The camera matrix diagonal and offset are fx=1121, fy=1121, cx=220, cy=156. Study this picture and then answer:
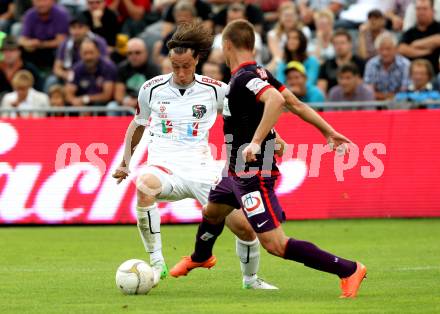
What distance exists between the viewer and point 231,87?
371 inches

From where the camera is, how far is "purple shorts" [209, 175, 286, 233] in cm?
927

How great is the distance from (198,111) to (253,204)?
7.04 ft

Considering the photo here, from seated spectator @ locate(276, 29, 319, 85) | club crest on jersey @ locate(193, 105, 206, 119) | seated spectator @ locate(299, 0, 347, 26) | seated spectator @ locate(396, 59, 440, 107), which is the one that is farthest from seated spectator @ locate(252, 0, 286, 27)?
club crest on jersey @ locate(193, 105, 206, 119)

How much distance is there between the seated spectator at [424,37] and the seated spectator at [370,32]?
0.52m

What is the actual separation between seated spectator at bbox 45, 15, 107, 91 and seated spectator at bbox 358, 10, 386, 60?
4.71 meters

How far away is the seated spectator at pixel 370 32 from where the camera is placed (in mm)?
20109

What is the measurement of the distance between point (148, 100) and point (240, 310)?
10.4 ft

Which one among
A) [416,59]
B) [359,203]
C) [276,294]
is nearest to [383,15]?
[416,59]

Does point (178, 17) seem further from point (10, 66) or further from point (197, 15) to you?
point (10, 66)

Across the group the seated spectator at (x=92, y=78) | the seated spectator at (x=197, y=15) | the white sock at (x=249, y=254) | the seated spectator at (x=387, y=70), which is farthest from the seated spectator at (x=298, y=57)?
the white sock at (x=249, y=254)

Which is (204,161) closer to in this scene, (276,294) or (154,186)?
(154,186)

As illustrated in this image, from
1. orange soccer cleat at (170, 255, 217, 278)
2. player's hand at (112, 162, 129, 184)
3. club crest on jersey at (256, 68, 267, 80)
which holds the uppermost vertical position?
club crest on jersey at (256, 68, 267, 80)

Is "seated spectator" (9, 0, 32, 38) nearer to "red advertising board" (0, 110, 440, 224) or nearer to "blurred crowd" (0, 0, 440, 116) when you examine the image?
"blurred crowd" (0, 0, 440, 116)

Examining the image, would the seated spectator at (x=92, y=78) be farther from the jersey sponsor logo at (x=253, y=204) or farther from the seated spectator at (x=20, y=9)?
the jersey sponsor logo at (x=253, y=204)
